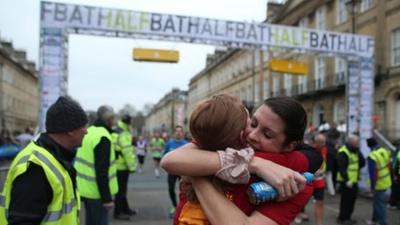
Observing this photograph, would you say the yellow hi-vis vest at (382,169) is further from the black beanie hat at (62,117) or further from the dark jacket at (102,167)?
the black beanie hat at (62,117)

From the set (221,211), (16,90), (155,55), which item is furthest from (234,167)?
(16,90)

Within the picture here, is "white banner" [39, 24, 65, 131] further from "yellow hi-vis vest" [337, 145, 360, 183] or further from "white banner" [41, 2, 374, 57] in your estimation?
"yellow hi-vis vest" [337, 145, 360, 183]

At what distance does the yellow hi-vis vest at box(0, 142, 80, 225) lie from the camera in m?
2.67

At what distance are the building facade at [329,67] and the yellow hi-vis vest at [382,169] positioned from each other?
5.67m

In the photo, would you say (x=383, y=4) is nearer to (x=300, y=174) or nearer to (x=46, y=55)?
(x=46, y=55)

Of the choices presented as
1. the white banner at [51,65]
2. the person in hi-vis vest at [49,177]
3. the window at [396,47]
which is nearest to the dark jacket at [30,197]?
the person in hi-vis vest at [49,177]

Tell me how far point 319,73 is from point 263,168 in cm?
3782

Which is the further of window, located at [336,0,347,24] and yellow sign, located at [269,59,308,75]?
window, located at [336,0,347,24]

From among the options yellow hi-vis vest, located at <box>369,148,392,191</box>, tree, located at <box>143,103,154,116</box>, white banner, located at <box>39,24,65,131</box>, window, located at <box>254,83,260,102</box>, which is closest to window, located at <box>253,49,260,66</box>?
window, located at <box>254,83,260,102</box>

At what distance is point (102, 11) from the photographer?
541 inches

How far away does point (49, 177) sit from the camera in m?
2.69

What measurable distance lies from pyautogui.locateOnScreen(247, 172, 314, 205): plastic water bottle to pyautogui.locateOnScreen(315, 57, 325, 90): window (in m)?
36.2

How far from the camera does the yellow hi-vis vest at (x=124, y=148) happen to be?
30.7 ft

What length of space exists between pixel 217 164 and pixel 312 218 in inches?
352
